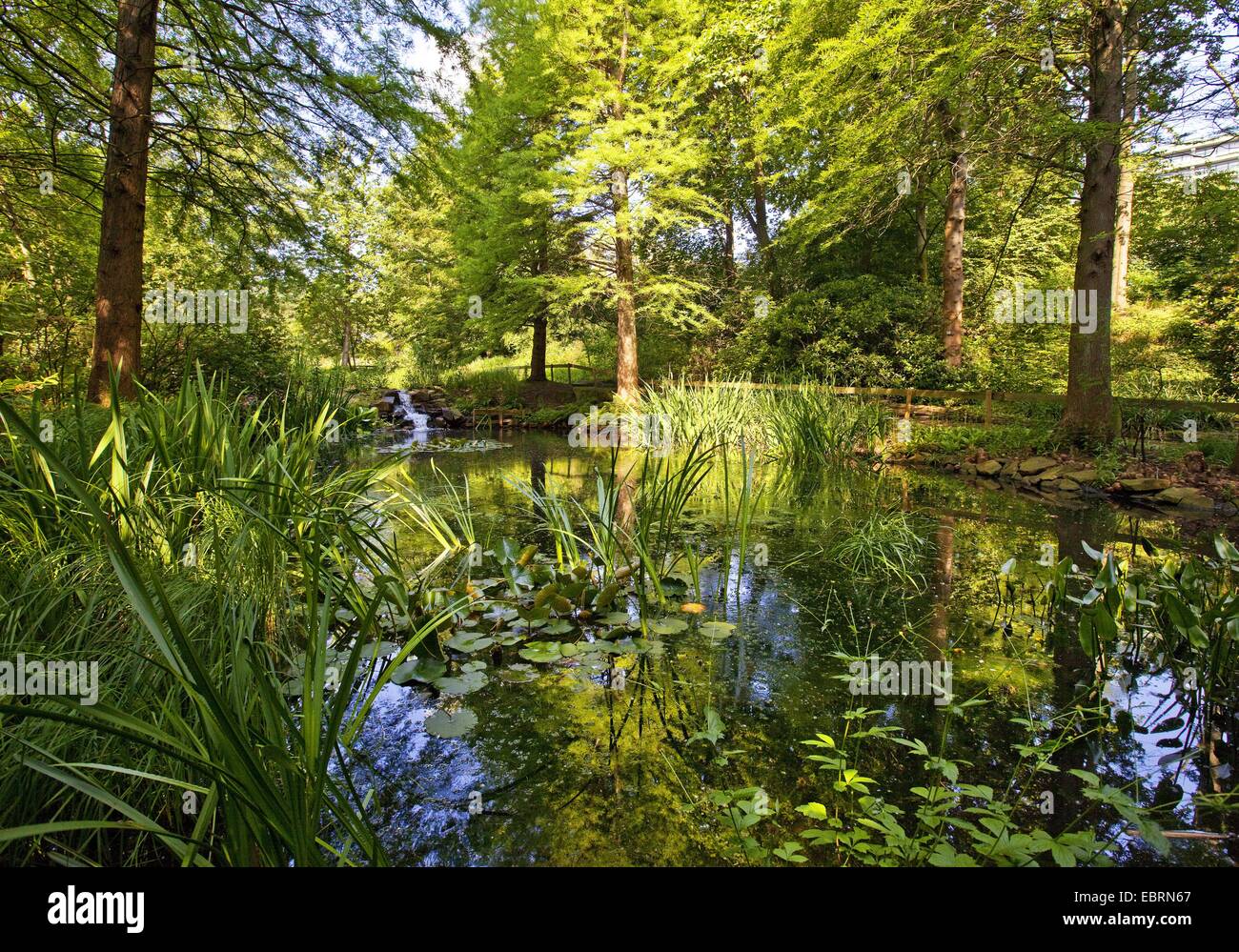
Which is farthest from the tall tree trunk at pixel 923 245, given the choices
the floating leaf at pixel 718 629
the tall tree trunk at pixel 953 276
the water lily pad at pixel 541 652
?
the water lily pad at pixel 541 652

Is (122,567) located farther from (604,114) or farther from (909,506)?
(604,114)

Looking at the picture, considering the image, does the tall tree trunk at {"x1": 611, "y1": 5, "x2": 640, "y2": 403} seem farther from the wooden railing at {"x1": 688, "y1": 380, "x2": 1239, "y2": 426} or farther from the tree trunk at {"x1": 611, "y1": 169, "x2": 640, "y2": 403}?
the wooden railing at {"x1": 688, "y1": 380, "x2": 1239, "y2": 426}

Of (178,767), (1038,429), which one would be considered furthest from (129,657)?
(1038,429)

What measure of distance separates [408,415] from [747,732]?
1504 cm

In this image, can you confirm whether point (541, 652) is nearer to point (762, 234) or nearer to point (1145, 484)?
point (1145, 484)

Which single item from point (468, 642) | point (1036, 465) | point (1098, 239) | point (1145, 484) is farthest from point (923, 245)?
point (468, 642)

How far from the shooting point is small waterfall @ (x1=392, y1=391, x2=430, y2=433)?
49.6 ft

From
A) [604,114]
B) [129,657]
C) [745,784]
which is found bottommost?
[745,784]

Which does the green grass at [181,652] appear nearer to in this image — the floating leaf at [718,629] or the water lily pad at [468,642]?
the water lily pad at [468,642]

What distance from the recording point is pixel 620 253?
45.9ft

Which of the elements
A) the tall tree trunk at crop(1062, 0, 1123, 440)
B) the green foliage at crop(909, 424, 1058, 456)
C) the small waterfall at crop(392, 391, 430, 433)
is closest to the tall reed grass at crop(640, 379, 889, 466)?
the green foliage at crop(909, 424, 1058, 456)

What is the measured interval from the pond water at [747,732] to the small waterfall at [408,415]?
12.8 m
